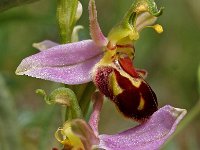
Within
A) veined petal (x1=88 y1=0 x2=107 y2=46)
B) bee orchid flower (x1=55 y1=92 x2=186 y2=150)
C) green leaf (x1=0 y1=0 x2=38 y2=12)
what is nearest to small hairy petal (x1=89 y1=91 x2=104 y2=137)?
bee orchid flower (x1=55 y1=92 x2=186 y2=150)

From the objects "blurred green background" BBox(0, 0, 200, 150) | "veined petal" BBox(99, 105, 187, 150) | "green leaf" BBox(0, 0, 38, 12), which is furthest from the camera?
"blurred green background" BBox(0, 0, 200, 150)

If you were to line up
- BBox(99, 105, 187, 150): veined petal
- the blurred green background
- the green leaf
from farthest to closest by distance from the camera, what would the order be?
the blurred green background
BBox(99, 105, 187, 150): veined petal
the green leaf

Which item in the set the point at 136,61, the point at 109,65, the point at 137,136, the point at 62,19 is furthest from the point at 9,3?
the point at 136,61

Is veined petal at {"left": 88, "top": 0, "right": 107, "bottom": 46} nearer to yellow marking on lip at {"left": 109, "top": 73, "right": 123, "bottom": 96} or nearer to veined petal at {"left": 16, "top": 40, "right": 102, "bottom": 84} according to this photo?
veined petal at {"left": 16, "top": 40, "right": 102, "bottom": 84}

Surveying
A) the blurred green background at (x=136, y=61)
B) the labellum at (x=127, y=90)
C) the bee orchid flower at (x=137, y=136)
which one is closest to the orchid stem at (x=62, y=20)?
the labellum at (x=127, y=90)

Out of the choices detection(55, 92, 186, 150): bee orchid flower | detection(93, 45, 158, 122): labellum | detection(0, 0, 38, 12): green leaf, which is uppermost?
detection(0, 0, 38, 12): green leaf

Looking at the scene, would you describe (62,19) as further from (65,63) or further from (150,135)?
(150,135)

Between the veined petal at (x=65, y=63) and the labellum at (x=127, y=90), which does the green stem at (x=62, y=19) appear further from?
the labellum at (x=127, y=90)
